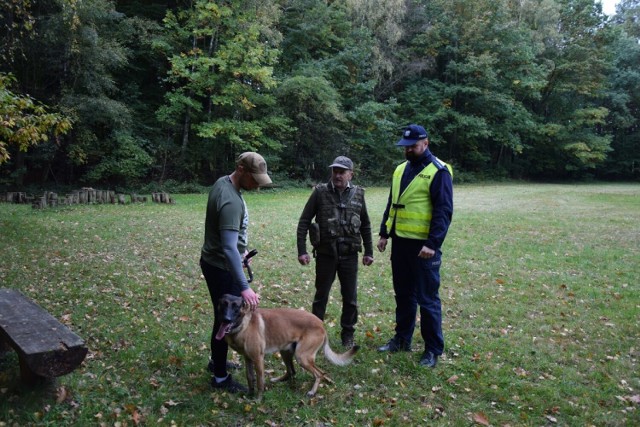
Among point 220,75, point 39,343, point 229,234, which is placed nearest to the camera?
point 39,343

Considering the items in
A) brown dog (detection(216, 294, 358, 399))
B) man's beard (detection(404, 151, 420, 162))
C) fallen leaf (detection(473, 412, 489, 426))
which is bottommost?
fallen leaf (detection(473, 412, 489, 426))

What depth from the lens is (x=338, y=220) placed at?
498 centimetres

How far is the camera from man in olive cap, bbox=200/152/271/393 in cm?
354

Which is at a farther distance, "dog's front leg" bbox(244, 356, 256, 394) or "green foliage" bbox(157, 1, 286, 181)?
"green foliage" bbox(157, 1, 286, 181)

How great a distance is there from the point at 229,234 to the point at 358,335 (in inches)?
108

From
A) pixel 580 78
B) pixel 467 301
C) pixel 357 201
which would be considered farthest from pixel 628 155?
pixel 357 201

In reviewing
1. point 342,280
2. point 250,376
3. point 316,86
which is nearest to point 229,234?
point 250,376

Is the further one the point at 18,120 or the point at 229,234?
the point at 18,120

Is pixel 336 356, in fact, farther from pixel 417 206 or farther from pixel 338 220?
pixel 417 206

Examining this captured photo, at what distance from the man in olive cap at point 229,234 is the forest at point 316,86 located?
5.14m

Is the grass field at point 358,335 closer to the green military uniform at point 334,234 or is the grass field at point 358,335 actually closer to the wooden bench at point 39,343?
the wooden bench at point 39,343

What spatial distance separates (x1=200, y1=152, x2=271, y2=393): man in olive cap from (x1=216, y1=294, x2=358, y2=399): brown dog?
18cm

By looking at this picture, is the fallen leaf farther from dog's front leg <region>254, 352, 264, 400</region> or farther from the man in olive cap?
the man in olive cap

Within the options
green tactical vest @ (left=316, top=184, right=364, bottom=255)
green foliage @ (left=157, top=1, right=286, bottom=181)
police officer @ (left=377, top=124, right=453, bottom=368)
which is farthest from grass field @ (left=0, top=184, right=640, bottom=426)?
green foliage @ (left=157, top=1, right=286, bottom=181)
